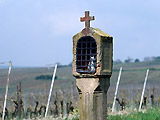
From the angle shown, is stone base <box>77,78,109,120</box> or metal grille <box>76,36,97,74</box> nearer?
stone base <box>77,78,109,120</box>

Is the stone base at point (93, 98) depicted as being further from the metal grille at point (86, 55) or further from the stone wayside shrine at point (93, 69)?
the metal grille at point (86, 55)

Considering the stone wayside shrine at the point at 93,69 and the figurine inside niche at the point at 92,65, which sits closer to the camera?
the stone wayside shrine at the point at 93,69

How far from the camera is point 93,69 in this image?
30.7 ft

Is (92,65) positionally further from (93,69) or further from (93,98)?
(93,98)

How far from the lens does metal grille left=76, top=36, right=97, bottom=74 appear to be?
31.0ft

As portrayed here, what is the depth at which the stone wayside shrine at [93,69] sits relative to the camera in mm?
9219

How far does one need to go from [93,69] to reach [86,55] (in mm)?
482

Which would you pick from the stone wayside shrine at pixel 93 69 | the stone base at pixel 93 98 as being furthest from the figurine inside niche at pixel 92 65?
the stone base at pixel 93 98

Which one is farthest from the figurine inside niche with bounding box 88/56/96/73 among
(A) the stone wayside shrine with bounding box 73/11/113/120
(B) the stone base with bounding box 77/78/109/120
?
(B) the stone base with bounding box 77/78/109/120

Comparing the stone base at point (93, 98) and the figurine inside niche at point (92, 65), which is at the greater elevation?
the figurine inside niche at point (92, 65)

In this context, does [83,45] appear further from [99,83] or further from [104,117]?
[104,117]

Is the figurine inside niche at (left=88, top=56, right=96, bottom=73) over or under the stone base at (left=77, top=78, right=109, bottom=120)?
over

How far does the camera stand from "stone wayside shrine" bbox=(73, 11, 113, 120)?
9219 mm

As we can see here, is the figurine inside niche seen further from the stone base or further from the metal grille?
the stone base
